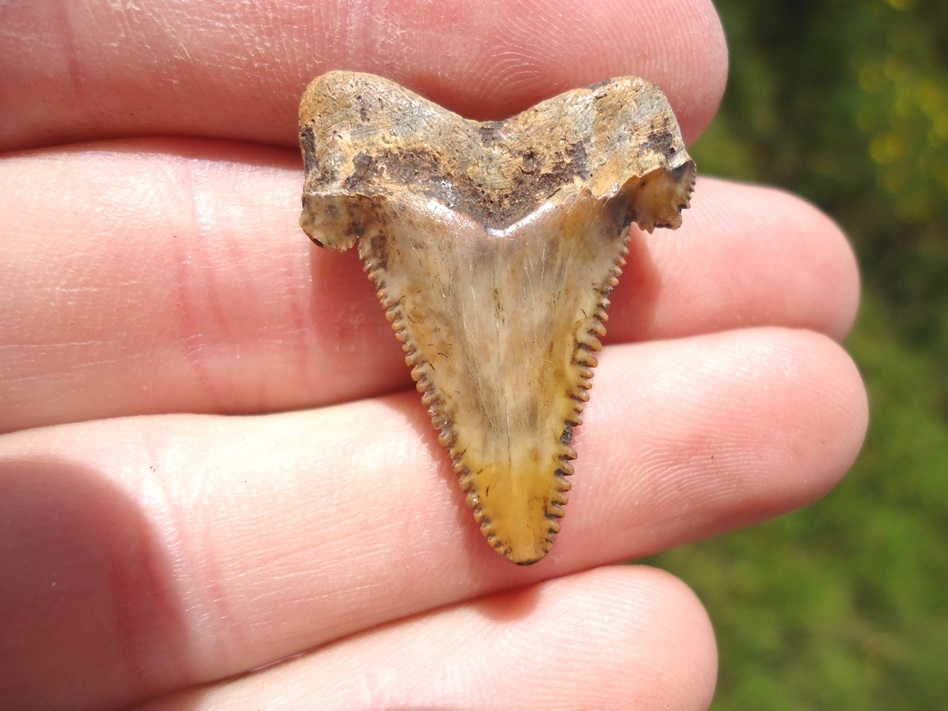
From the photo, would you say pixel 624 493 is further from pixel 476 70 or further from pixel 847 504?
pixel 847 504

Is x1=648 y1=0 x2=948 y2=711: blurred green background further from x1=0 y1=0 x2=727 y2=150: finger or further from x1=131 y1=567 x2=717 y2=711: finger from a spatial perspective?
x1=0 y1=0 x2=727 y2=150: finger

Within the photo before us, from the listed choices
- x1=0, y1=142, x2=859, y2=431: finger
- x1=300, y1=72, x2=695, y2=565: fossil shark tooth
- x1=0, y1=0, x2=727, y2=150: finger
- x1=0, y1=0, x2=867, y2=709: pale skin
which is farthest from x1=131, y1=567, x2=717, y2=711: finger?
x1=0, y1=0, x2=727, y2=150: finger

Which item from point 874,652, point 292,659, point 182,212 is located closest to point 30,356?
point 182,212

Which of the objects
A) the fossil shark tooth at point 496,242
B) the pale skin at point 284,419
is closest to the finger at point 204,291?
the pale skin at point 284,419

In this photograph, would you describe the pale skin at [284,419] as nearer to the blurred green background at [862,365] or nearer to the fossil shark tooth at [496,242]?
the fossil shark tooth at [496,242]

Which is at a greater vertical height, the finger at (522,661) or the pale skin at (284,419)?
the pale skin at (284,419)
